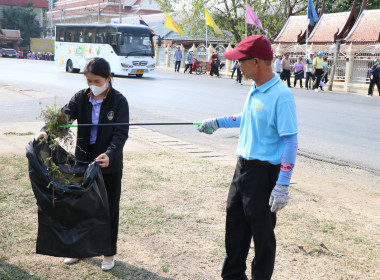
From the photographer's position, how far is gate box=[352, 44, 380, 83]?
25.4 metres

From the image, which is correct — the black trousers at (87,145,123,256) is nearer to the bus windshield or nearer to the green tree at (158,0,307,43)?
the bus windshield

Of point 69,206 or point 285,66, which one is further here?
point 285,66

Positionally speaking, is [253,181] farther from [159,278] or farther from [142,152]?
[142,152]

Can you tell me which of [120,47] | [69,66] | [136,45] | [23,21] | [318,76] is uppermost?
[23,21]

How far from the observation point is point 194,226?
462 centimetres

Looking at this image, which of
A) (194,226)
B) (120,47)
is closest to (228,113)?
(194,226)

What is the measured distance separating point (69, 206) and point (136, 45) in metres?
24.8

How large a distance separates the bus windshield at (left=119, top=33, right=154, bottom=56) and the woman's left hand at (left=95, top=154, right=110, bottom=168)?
24024 mm

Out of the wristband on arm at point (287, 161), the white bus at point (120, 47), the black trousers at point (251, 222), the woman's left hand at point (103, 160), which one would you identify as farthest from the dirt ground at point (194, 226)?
the white bus at point (120, 47)

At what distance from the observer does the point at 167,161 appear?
285 inches

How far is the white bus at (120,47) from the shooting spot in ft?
87.7

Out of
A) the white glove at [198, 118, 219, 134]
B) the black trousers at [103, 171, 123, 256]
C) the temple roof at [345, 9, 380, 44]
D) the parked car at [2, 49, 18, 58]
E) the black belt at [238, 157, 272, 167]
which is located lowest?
the parked car at [2, 49, 18, 58]

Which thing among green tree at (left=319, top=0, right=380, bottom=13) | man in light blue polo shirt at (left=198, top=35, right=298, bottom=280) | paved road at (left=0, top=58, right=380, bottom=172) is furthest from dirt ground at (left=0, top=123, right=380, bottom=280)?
green tree at (left=319, top=0, right=380, bottom=13)

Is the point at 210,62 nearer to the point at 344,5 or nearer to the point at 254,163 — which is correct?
the point at 344,5
